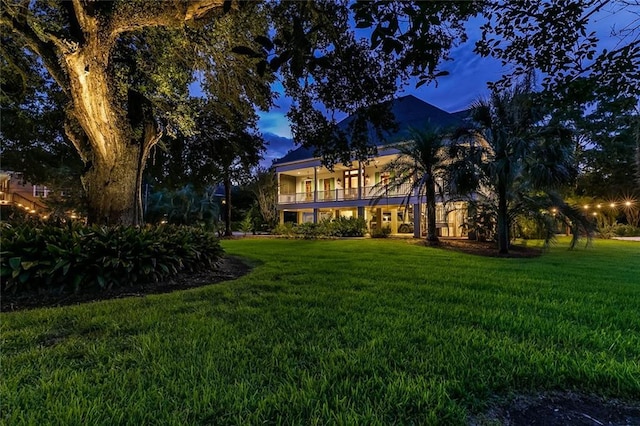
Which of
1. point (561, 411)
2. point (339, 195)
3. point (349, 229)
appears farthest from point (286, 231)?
point (561, 411)

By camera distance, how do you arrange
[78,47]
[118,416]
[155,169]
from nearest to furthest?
1. [118,416]
2. [78,47]
3. [155,169]

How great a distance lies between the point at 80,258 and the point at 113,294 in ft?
2.34

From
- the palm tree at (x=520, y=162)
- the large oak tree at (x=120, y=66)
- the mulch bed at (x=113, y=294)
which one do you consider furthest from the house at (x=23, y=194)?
the palm tree at (x=520, y=162)

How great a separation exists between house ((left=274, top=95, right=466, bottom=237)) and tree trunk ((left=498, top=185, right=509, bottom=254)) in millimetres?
7713

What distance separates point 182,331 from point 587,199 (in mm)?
30203

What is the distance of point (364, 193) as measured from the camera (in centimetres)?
2364

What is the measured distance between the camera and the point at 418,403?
1.95 m

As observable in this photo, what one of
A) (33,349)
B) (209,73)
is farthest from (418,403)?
(209,73)

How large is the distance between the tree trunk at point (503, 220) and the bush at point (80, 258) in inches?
410

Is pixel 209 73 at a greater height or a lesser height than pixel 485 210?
greater

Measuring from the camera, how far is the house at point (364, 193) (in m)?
21.5

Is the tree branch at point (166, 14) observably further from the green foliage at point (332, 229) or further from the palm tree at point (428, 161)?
the green foliage at point (332, 229)

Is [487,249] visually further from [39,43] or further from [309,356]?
[39,43]

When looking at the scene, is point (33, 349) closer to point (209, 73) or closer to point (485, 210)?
point (209, 73)
